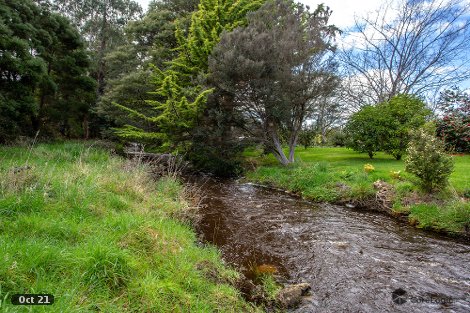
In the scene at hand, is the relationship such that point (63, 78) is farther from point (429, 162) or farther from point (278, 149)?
point (429, 162)

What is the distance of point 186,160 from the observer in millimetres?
15547

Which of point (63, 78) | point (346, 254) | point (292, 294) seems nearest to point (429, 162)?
point (346, 254)

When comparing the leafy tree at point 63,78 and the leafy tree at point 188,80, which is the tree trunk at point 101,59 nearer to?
the leafy tree at point 63,78

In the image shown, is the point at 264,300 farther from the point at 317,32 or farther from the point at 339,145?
the point at 339,145

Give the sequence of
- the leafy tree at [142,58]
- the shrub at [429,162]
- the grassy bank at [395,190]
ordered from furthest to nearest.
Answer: the leafy tree at [142,58] → the shrub at [429,162] → the grassy bank at [395,190]

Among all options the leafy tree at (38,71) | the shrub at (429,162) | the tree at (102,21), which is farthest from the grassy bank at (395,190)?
the tree at (102,21)

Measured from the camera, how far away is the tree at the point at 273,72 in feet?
44.4

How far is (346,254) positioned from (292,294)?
2004 mm

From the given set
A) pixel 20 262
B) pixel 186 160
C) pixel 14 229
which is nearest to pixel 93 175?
pixel 14 229

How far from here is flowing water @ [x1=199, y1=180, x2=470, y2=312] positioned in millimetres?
3885

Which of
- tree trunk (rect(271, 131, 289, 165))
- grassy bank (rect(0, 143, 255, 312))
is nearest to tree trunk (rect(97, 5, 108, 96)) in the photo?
tree trunk (rect(271, 131, 289, 165))
